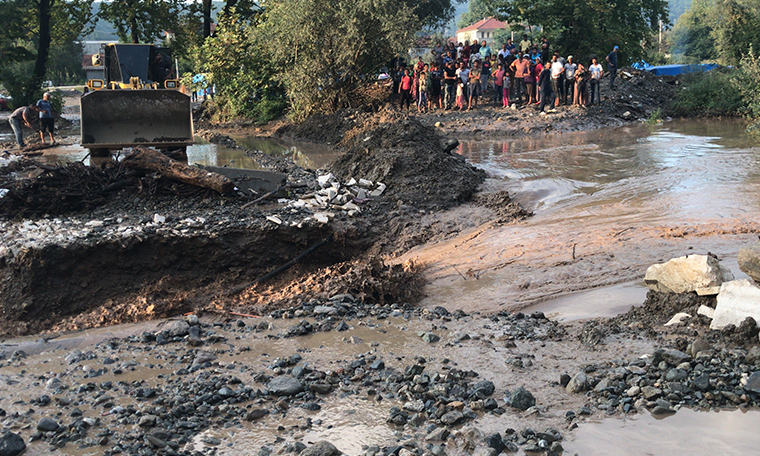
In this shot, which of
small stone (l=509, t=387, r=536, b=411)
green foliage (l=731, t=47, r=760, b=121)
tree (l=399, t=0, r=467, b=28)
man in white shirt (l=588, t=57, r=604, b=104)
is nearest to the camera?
small stone (l=509, t=387, r=536, b=411)

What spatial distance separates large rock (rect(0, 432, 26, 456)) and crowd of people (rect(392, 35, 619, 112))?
18.9 metres

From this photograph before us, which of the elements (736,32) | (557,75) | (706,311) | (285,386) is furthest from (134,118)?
(736,32)

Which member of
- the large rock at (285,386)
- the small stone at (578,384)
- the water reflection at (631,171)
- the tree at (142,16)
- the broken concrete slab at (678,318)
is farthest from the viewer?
the tree at (142,16)

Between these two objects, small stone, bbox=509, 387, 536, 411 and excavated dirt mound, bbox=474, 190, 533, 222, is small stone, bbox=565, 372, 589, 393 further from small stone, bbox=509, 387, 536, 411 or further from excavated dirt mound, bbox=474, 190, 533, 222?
excavated dirt mound, bbox=474, 190, 533, 222

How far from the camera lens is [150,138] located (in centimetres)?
1312

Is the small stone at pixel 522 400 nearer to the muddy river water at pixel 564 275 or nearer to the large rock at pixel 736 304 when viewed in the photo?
the muddy river water at pixel 564 275

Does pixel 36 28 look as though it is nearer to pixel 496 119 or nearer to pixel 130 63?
pixel 130 63

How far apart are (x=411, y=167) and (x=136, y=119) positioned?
6474 millimetres

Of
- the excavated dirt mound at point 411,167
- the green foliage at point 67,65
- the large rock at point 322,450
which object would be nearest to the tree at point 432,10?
the excavated dirt mound at point 411,167

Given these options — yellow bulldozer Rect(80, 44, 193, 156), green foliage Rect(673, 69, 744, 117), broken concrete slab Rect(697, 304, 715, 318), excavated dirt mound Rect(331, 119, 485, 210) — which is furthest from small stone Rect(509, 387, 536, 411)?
green foliage Rect(673, 69, 744, 117)

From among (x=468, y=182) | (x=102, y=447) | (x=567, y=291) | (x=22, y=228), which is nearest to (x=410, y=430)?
(x=102, y=447)

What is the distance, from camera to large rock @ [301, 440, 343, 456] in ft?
12.0

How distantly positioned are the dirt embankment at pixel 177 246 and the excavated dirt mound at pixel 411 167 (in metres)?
0.05

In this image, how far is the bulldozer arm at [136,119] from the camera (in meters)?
12.6
